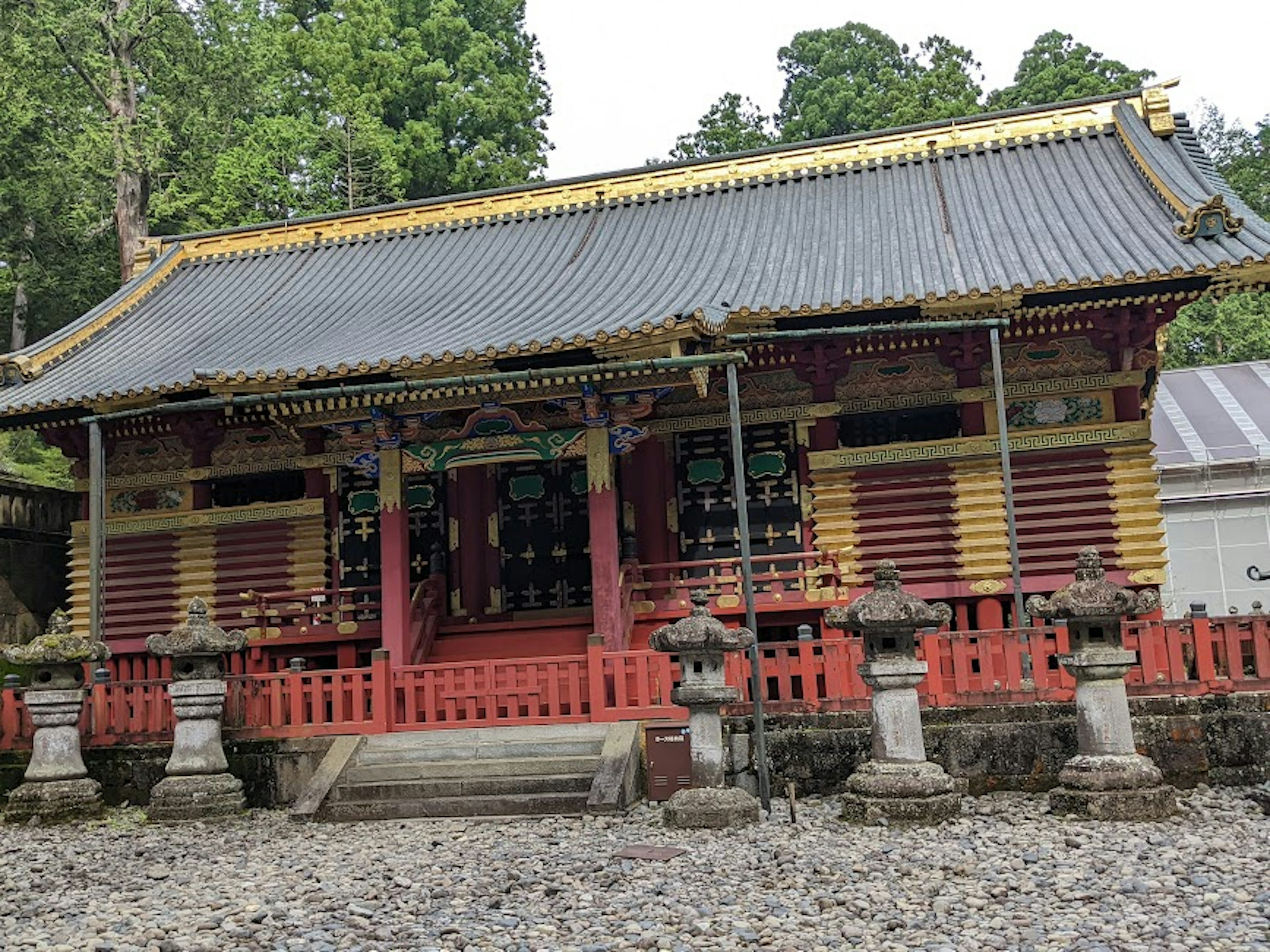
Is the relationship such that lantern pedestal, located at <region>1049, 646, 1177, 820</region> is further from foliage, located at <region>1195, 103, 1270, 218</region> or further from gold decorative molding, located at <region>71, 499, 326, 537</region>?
foliage, located at <region>1195, 103, 1270, 218</region>

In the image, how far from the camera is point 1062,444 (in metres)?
13.8

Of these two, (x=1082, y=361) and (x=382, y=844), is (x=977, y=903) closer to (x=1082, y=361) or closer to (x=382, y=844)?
(x=382, y=844)

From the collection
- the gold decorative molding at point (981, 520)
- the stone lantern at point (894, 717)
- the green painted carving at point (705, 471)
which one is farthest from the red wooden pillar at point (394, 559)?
the gold decorative molding at point (981, 520)

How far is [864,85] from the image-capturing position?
1788 inches

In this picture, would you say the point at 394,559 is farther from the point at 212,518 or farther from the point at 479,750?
the point at 212,518

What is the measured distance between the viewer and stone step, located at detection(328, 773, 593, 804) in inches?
406

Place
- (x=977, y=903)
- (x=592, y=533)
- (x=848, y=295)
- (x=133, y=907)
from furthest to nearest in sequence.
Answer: (x=848, y=295)
(x=592, y=533)
(x=133, y=907)
(x=977, y=903)

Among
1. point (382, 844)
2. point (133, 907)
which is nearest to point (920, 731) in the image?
point (382, 844)

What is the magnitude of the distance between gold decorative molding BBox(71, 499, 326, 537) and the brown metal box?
24.2 feet

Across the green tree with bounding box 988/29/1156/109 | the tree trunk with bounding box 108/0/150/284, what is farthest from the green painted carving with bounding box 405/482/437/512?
the green tree with bounding box 988/29/1156/109

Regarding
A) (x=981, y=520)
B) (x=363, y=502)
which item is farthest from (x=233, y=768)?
(x=981, y=520)

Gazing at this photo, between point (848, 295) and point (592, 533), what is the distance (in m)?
3.94

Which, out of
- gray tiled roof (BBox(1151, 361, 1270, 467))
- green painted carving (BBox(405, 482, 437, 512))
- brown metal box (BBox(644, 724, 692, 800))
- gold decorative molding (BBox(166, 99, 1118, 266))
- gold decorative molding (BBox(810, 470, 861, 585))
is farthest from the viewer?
gray tiled roof (BBox(1151, 361, 1270, 467))

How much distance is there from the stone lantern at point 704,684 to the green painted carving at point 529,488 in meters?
6.08
